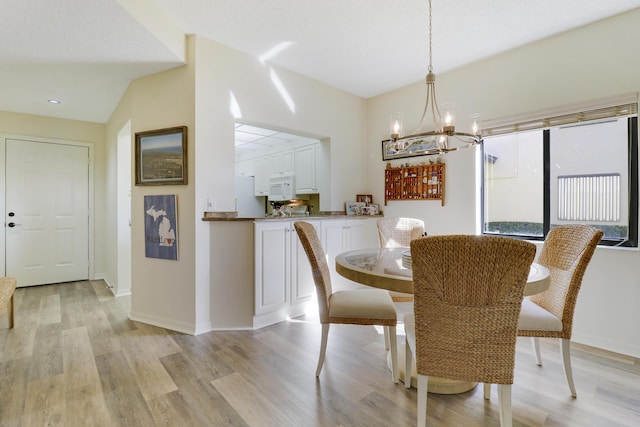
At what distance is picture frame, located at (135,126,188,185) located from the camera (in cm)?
268

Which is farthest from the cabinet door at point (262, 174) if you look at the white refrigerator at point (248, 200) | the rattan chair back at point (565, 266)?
the rattan chair back at point (565, 266)

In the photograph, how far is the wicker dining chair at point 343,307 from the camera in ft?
6.03

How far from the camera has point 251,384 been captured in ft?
6.16

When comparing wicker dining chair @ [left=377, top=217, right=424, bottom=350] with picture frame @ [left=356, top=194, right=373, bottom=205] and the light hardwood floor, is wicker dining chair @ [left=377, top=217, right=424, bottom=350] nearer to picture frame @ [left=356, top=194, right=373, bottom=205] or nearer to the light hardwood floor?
the light hardwood floor

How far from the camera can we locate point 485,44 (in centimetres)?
276

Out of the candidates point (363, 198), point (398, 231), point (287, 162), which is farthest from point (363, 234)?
point (287, 162)

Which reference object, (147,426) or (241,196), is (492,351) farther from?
(241,196)

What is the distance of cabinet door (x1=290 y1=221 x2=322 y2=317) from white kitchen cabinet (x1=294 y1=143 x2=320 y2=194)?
4.63ft

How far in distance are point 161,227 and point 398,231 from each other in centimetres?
222

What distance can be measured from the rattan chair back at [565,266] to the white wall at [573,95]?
0.84 m

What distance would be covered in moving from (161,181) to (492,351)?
2.82 m

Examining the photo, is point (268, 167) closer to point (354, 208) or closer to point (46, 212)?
point (354, 208)

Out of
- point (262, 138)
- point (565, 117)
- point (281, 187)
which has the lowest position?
point (281, 187)

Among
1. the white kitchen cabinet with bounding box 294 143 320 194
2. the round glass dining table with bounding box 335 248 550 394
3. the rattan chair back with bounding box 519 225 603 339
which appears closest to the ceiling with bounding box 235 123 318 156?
the white kitchen cabinet with bounding box 294 143 320 194
